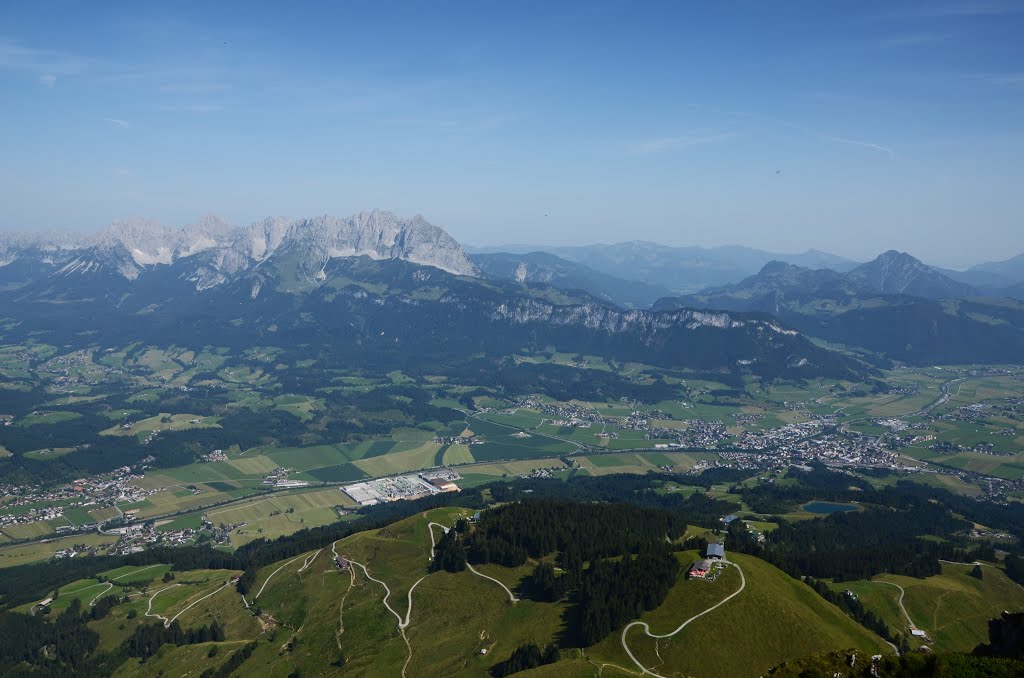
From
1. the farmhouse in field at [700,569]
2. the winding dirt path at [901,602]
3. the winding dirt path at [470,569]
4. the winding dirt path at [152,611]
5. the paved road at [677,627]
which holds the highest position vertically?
the farmhouse in field at [700,569]

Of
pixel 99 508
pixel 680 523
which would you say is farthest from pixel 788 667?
pixel 99 508

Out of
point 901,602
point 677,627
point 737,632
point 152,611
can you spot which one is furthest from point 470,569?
point 901,602

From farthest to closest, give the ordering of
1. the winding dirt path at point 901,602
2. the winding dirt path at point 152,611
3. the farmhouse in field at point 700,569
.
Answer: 1. the winding dirt path at point 152,611
2. the winding dirt path at point 901,602
3. the farmhouse in field at point 700,569

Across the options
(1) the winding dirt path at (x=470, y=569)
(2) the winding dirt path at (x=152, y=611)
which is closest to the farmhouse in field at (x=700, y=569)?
(1) the winding dirt path at (x=470, y=569)

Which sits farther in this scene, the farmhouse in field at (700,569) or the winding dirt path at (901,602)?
the winding dirt path at (901,602)

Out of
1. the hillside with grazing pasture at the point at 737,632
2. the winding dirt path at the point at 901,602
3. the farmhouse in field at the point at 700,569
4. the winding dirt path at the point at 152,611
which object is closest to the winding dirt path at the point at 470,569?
the hillside with grazing pasture at the point at 737,632

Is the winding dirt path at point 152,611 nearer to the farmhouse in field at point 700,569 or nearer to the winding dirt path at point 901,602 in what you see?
the farmhouse in field at point 700,569

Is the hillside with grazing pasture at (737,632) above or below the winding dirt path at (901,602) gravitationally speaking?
above

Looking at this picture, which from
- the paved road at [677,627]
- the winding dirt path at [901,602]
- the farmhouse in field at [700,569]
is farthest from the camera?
the winding dirt path at [901,602]

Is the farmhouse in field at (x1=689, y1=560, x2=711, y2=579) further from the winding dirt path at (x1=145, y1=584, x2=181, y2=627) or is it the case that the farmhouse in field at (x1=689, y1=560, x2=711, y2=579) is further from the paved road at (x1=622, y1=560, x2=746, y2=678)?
the winding dirt path at (x1=145, y1=584, x2=181, y2=627)

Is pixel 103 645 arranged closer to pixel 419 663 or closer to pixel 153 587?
pixel 153 587

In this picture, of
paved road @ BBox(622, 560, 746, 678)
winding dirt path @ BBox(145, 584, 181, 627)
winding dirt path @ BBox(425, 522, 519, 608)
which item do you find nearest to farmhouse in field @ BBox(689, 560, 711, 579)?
paved road @ BBox(622, 560, 746, 678)
